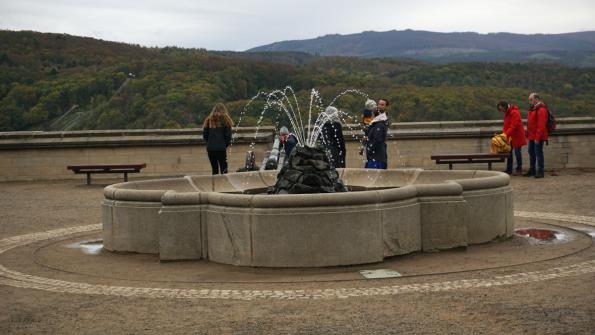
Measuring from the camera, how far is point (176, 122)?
147 feet

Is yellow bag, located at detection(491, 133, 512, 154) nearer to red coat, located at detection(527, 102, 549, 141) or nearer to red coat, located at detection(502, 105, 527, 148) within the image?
red coat, located at detection(502, 105, 527, 148)

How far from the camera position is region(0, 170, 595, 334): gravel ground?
7004 millimetres

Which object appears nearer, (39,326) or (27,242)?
(39,326)

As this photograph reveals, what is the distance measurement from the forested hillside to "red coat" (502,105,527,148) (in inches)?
718

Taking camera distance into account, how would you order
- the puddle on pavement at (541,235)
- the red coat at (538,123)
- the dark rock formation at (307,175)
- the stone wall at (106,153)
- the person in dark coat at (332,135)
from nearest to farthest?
the dark rock formation at (307,175)
the puddle on pavement at (541,235)
the person in dark coat at (332,135)
the red coat at (538,123)
the stone wall at (106,153)

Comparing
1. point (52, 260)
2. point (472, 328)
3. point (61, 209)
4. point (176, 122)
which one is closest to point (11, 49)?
point (176, 122)

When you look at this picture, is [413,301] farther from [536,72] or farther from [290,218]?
[536,72]

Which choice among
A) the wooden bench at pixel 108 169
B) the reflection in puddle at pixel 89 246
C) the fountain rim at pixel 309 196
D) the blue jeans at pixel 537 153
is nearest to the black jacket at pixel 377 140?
the fountain rim at pixel 309 196

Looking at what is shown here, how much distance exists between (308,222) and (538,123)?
40.3ft

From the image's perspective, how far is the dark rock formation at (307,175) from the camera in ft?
35.9

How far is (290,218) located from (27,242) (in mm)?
4591

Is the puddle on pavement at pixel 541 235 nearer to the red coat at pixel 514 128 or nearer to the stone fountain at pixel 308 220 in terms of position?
the stone fountain at pixel 308 220

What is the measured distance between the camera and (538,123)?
20.6 meters

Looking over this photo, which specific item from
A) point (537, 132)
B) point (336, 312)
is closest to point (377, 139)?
point (537, 132)
